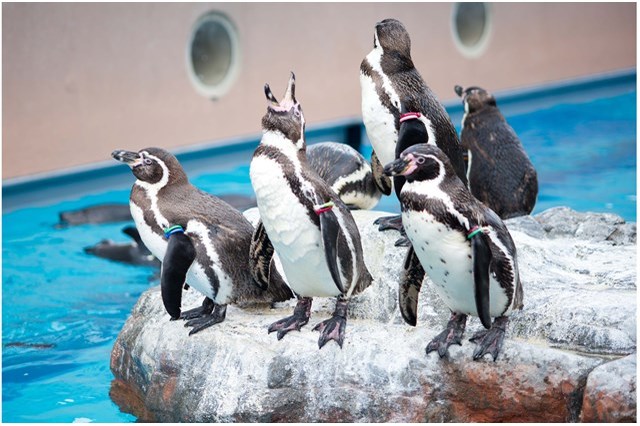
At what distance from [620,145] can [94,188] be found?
4262mm

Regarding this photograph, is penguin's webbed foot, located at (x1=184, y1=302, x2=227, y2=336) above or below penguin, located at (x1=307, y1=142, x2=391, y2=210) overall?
below

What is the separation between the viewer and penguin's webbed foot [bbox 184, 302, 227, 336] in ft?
11.2

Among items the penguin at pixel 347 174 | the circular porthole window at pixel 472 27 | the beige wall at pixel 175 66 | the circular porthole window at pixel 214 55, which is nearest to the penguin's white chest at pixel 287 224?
the penguin at pixel 347 174

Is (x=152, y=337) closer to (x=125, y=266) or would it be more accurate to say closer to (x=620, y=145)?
(x=125, y=266)

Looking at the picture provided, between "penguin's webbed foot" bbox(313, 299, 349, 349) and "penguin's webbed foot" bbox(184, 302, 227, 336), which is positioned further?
"penguin's webbed foot" bbox(184, 302, 227, 336)

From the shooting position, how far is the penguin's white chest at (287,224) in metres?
3.10

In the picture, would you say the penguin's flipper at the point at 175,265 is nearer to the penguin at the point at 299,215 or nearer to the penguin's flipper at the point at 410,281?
the penguin at the point at 299,215

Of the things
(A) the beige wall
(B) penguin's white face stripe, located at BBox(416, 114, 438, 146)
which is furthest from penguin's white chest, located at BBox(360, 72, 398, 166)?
(A) the beige wall

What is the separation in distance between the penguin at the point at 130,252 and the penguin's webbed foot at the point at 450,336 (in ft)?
9.06

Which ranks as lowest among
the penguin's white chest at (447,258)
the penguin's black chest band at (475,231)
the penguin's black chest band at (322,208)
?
the penguin's white chest at (447,258)

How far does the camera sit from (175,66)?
7.52m

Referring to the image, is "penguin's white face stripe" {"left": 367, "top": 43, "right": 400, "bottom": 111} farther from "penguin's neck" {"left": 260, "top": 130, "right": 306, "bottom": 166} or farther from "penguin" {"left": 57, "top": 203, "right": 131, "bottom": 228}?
"penguin" {"left": 57, "top": 203, "right": 131, "bottom": 228}

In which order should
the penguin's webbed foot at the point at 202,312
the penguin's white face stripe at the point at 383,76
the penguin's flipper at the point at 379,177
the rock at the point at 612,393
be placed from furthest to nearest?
1. the penguin's flipper at the point at 379,177
2. the penguin's white face stripe at the point at 383,76
3. the penguin's webbed foot at the point at 202,312
4. the rock at the point at 612,393

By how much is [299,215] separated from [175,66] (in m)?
4.65
